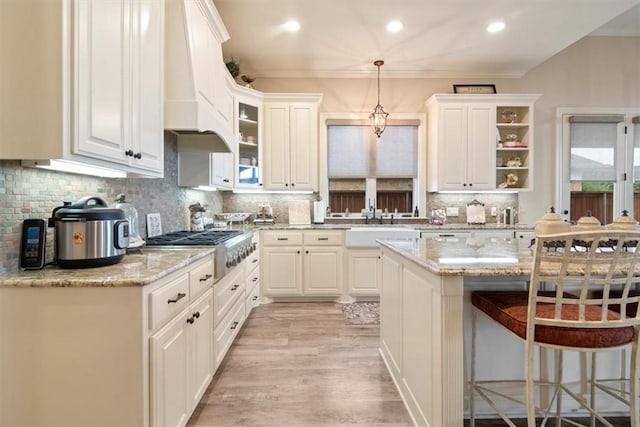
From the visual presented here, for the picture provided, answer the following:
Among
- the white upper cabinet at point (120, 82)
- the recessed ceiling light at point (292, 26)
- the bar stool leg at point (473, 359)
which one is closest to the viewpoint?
the white upper cabinet at point (120, 82)

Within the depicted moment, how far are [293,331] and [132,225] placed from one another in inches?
70.4

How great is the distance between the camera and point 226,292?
2.45 metres

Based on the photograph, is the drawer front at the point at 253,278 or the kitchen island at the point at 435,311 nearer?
the kitchen island at the point at 435,311

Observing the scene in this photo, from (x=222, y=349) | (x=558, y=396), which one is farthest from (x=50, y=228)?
(x=558, y=396)

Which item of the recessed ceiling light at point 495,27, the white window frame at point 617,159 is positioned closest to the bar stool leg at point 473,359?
the recessed ceiling light at point 495,27

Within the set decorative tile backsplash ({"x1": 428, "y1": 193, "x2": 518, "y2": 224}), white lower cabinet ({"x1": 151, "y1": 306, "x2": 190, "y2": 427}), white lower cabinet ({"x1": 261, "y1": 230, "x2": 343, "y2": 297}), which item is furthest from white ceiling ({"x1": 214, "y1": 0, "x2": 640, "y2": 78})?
white lower cabinet ({"x1": 151, "y1": 306, "x2": 190, "y2": 427})

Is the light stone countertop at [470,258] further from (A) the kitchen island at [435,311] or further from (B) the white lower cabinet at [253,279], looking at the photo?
(B) the white lower cabinet at [253,279]

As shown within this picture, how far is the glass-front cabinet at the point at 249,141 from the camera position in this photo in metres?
4.11

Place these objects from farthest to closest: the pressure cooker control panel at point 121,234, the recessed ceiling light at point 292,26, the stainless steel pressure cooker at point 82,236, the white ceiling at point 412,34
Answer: the recessed ceiling light at point 292,26 < the white ceiling at point 412,34 < the pressure cooker control panel at point 121,234 < the stainless steel pressure cooker at point 82,236

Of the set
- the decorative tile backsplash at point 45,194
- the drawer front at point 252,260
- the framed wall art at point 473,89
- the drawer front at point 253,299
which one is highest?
the framed wall art at point 473,89

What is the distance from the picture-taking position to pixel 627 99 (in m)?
4.59

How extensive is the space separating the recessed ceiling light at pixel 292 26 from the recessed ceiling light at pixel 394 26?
0.94m

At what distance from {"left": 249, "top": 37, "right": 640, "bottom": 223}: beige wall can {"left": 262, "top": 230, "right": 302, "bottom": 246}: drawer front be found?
6.06ft

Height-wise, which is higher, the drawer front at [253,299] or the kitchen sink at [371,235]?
the kitchen sink at [371,235]
